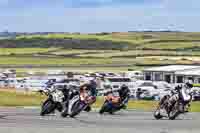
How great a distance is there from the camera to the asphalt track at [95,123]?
16750 millimetres

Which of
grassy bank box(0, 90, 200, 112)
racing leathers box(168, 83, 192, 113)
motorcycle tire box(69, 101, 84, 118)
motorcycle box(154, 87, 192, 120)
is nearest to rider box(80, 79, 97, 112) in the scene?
motorcycle tire box(69, 101, 84, 118)

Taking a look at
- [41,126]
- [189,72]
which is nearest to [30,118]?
[41,126]

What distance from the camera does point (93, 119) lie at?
2034 centimetres

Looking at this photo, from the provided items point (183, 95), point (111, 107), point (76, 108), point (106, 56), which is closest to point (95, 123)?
point (76, 108)

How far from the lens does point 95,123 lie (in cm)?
1905

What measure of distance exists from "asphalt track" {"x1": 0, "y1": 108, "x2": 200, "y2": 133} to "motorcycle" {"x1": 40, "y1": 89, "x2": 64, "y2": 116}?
36 cm

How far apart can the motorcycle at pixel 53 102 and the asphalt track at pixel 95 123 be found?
0.36m

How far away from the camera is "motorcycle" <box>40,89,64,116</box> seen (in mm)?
20953

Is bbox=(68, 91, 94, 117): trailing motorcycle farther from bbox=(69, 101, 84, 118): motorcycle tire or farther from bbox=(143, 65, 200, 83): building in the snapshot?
bbox=(143, 65, 200, 83): building

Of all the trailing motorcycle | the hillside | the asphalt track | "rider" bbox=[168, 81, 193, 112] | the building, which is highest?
the hillside

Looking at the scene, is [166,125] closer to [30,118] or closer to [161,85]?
[30,118]

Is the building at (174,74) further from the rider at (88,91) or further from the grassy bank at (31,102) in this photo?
the rider at (88,91)

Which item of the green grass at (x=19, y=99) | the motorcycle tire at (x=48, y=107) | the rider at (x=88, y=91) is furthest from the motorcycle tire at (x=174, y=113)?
the green grass at (x=19, y=99)

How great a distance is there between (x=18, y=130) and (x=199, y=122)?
624cm
